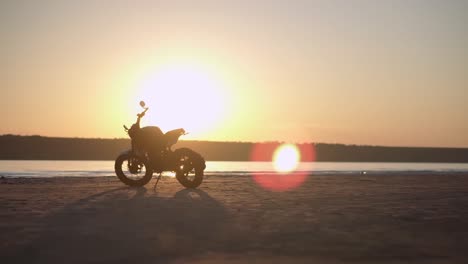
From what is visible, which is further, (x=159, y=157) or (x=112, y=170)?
(x=112, y=170)

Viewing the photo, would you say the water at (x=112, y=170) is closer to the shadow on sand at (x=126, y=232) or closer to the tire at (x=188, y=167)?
the tire at (x=188, y=167)

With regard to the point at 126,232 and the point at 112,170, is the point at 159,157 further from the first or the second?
the point at 112,170

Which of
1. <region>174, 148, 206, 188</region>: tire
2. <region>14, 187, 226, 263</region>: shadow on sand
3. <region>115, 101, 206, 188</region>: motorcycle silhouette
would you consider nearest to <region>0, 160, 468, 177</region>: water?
<region>115, 101, 206, 188</region>: motorcycle silhouette

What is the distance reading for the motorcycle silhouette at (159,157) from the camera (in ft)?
→ 57.1

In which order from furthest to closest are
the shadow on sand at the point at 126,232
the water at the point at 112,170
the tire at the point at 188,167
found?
the water at the point at 112,170 < the tire at the point at 188,167 < the shadow on sand at the point at 126,232

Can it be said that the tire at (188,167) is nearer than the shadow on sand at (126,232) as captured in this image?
No

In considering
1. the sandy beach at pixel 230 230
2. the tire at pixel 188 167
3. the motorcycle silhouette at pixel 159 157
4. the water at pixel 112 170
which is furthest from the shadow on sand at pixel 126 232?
the water at pixel 112 170

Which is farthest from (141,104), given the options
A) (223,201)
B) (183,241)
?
(183,241)

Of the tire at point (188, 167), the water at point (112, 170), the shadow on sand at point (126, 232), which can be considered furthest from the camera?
the water at point (112, 170)

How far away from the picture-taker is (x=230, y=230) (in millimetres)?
8266

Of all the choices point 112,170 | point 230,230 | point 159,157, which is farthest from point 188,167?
point 112,170

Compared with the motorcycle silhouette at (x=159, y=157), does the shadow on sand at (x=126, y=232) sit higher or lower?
lower

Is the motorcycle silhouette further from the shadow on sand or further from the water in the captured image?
the water

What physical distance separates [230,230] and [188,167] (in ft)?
30.6
